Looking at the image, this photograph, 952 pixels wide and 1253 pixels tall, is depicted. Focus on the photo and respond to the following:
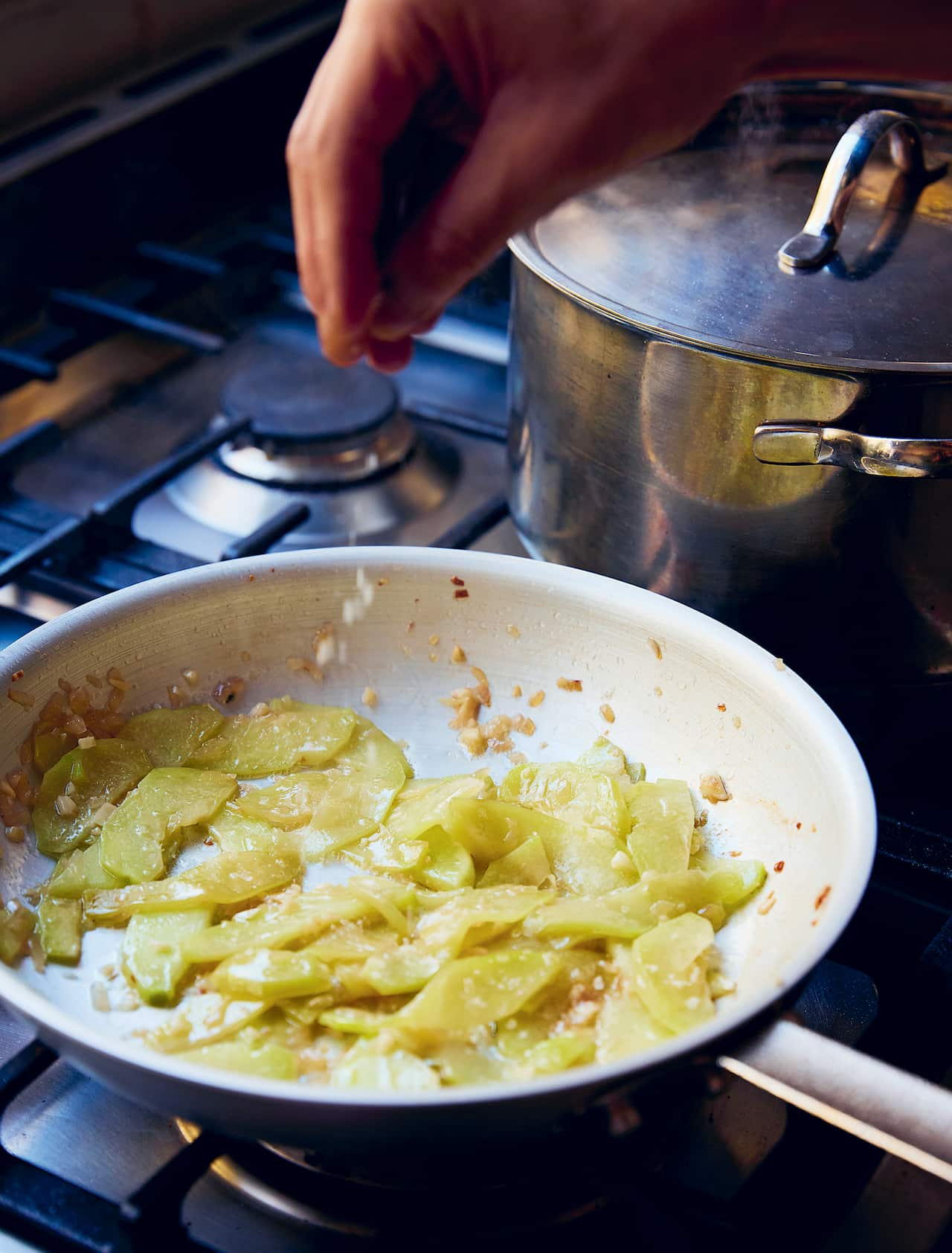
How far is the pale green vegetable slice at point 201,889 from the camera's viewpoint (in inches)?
27.5

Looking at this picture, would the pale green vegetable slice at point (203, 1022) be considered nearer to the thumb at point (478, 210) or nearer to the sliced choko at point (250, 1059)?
the sliced choko at point (250, 1059)

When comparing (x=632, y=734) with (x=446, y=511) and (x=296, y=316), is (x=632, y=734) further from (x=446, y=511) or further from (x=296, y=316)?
(x=296, y=316)

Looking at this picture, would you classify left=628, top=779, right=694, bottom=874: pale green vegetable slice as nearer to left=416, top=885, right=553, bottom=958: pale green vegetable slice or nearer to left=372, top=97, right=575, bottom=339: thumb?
left=416, top=885, right=553, bottom=958: pale green vegetable slice

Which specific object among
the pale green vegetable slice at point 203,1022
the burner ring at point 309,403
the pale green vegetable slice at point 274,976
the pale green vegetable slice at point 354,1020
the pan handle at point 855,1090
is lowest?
the pale green vegetable slice at point 203,1022

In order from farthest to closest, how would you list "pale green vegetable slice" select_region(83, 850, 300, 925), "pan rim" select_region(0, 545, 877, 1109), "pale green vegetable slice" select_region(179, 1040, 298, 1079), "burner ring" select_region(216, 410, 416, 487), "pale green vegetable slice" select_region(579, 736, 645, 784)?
1. "burner ring" select_region(216, 410, 416, 487)
2. "pale green vegetable slice" select_region(579, 736, 645, 784)
3. "pale green vegetable slice" select_region(83, 850, 300, 925)
4. "pale green vegetable slice" select_region(179, 1040, 298, 1079)
5. "pan rim" select_region(0, 545, 877, 1109)

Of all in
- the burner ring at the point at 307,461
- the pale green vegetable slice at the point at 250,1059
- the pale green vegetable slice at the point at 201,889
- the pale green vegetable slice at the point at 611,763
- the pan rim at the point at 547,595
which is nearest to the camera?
the pan rim at the point at 547,595

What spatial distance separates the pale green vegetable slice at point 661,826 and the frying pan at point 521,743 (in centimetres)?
3

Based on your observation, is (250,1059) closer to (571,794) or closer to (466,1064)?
(466,1064)

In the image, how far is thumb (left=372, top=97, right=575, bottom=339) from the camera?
576 millimetres

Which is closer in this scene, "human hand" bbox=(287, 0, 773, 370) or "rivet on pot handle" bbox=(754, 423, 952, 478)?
"human hand" bbox=(287, 0, 773, 370)

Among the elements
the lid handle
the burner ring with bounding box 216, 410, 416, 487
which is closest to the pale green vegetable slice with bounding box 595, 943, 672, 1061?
the lid handle

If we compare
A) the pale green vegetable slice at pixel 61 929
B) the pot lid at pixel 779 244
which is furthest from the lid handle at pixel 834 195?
the pale green vegetable slice at pixel 61 929

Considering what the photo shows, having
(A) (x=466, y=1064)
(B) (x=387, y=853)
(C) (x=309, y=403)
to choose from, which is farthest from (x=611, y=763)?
(C) (x=309, y=403)

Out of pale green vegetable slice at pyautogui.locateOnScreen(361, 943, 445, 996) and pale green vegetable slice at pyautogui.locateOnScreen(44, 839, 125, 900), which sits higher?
pale green vegetable slice at pyautogui.locateOnScreen(361, 943, 445, 996)
